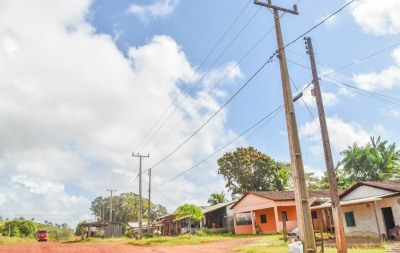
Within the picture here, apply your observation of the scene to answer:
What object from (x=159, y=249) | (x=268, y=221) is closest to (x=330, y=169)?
(x=159, y=249)

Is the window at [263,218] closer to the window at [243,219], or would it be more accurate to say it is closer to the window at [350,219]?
the window at [243,219]

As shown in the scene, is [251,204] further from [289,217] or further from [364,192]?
[364,192]

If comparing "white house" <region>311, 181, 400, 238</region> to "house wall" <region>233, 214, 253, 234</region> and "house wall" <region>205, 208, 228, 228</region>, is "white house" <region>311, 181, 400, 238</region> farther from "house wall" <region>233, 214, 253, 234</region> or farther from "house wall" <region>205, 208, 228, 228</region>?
"house wall" <region>205, 208, 228, 228</region>

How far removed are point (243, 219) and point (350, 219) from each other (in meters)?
17.9

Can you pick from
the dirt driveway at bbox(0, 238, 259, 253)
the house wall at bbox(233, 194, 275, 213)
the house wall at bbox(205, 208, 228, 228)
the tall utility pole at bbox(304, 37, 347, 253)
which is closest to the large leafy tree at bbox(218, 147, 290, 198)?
the house wall at bbox(205, 208, 228, 228)

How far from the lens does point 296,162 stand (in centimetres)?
1215

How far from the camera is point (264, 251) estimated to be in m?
17.9

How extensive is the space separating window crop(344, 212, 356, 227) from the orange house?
274 inches

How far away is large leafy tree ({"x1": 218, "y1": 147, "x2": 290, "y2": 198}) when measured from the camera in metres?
53.6

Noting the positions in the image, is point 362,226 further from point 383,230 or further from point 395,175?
point 395,175

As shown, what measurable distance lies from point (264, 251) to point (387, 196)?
9.81 meters

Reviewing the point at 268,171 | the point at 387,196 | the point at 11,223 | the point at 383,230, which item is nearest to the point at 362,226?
the point at 383,230

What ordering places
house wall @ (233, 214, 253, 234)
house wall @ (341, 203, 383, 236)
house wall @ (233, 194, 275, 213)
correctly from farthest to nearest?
house wall @ (233, 214, 253, 234) → house wall @ (233, 194, 275, 213) → house wall @ (341, 203, 383, 236)

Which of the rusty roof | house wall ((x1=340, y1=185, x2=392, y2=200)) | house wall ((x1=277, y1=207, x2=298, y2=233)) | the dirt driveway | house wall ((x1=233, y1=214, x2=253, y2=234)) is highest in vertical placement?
the rusty roof
